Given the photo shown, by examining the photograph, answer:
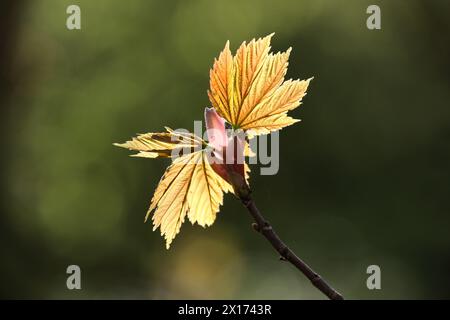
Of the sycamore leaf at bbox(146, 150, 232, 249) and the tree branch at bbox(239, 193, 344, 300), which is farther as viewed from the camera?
the sycamore leaf at bbox(146, 150, 232, 249)

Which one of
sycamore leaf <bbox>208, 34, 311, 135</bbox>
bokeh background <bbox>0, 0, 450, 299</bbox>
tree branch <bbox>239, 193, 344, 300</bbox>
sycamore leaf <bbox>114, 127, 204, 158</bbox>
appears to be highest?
bokeh background <bbox>0, 0, 450, 299</bbox>

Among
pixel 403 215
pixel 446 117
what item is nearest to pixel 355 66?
pixel 446 117

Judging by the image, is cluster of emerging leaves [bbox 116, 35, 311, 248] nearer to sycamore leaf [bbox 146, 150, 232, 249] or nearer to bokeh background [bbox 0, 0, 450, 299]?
sycamore leaf [bbox 146, 150, 232, 249]

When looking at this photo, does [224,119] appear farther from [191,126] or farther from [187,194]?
[191,126]

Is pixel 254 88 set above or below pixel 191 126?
below

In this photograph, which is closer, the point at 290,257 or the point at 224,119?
the point at 290,257

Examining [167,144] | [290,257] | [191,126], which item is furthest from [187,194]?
[191,126]

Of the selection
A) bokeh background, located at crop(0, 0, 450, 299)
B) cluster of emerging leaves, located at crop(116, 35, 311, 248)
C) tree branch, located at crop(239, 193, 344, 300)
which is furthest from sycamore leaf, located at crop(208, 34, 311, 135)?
bokeh background, located at crop(0, 0, 450, 299)

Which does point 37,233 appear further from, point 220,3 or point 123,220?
point 220,3
